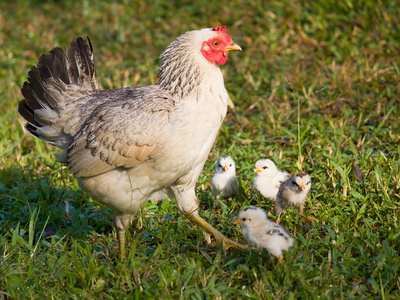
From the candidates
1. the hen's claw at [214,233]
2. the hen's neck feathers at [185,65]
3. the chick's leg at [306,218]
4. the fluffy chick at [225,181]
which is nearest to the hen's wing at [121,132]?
the hen's neck feathers at [185,65]

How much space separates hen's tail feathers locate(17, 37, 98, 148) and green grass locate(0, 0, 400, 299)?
79 centimetres

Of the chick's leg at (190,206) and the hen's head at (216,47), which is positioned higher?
the hen's head at (216,47)

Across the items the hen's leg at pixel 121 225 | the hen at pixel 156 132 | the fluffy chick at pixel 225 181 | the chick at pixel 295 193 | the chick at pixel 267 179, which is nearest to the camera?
the hen at pixel 156 132

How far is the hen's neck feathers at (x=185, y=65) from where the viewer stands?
12.6 feet

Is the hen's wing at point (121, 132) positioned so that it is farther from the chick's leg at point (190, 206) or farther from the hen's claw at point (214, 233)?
the hen's claw at point (214, 233)

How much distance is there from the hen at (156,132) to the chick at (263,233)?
15.1 inches

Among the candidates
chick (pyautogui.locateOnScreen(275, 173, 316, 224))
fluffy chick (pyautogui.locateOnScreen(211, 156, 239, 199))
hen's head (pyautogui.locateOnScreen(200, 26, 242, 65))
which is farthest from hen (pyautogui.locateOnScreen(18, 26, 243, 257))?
chick (pyautogui.locateOnScreen(275, 173, 316, 224))

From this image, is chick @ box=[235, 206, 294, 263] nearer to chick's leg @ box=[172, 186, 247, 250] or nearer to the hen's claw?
the hen's claw

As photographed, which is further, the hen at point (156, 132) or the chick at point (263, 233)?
the hen at point (156, 132)

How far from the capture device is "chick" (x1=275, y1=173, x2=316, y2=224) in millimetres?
3959

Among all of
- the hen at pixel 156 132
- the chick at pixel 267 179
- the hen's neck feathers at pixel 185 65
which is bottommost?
the chick at pixel 267 179

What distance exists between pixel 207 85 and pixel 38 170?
9.11ft

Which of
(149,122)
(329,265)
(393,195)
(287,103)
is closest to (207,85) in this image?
(149,122)

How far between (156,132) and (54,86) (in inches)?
58.3
